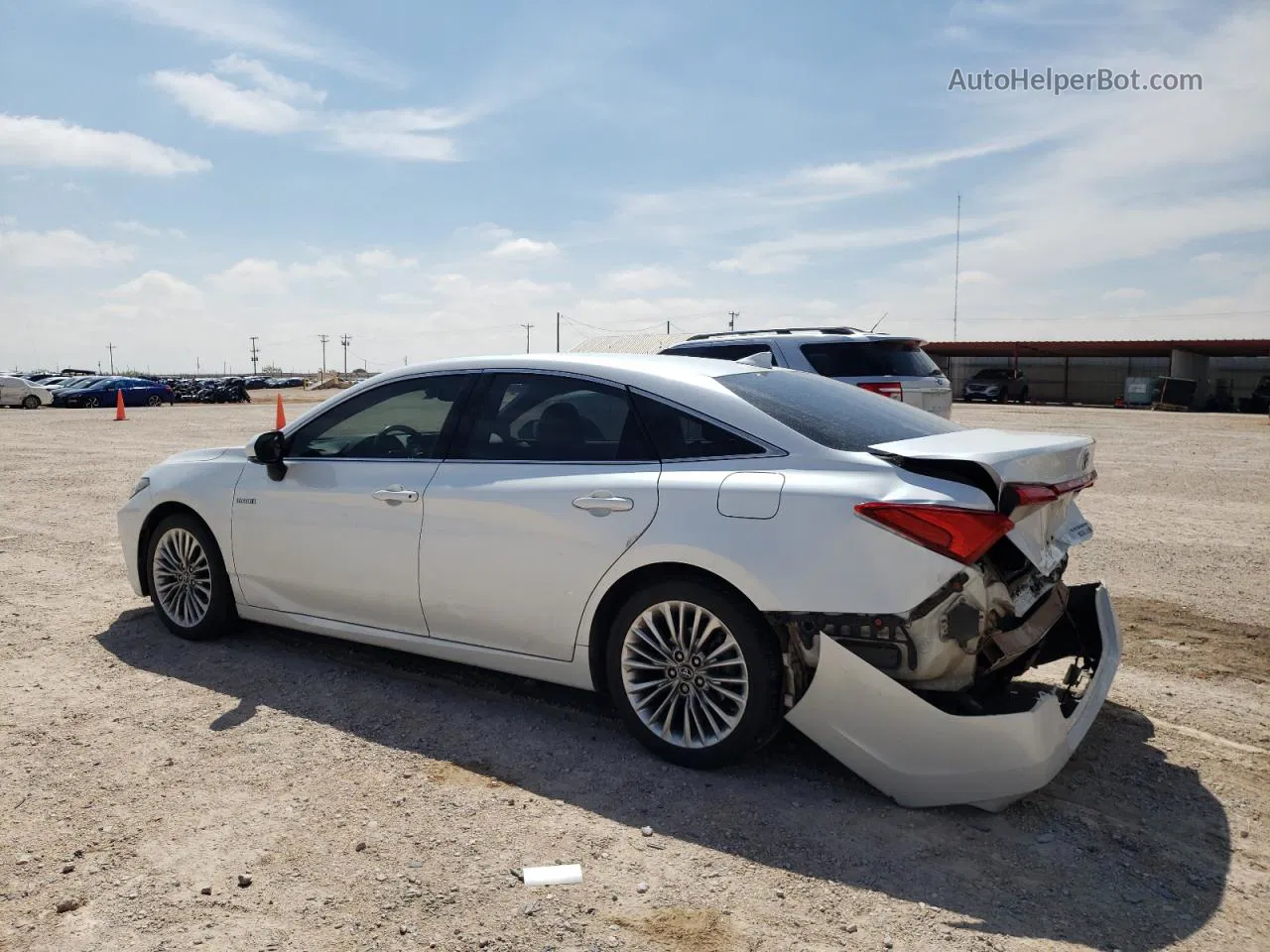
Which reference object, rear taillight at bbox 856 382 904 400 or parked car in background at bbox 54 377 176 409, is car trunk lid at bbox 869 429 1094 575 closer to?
rear taillight at bbox 856 382 904 400

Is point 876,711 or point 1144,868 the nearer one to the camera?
point 1144,868

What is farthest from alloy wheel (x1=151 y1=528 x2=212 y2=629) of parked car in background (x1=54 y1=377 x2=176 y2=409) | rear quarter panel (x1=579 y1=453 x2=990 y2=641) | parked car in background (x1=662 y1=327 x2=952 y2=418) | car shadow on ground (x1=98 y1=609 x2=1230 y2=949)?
parked car in background (x1=54 y1=377 x2=176 y2=409)

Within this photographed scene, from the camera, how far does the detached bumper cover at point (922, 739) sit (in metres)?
3.15

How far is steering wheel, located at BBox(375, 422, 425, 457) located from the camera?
459 centimetres

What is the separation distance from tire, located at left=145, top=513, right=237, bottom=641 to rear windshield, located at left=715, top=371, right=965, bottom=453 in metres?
2.99

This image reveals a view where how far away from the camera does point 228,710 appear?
4336mm

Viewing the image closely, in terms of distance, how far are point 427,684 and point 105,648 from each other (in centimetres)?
194

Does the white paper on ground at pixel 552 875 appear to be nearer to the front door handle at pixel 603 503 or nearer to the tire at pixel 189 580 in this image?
the front door handle at pixel 603 503

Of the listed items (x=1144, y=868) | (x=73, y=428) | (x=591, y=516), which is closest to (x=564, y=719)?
(x=591, y=516)

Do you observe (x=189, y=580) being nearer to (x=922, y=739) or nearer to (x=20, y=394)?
(x=922, y=739)

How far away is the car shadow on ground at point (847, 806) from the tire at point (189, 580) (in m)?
0.41

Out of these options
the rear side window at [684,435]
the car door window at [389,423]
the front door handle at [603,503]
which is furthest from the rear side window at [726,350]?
the front door handle at [603,503]

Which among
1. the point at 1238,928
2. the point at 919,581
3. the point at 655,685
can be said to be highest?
the point at 919,581

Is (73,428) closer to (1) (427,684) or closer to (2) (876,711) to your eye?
(1) (427,684)
